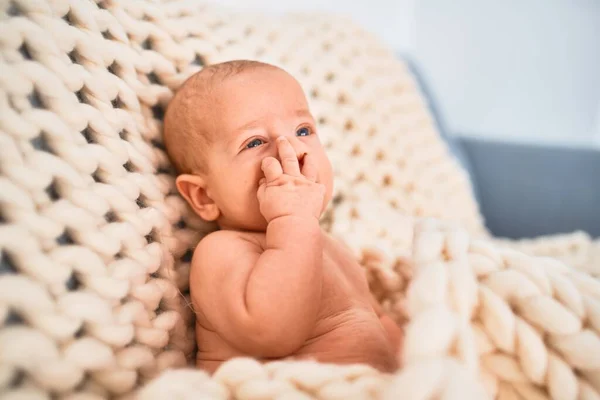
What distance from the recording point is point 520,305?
1.22 ft

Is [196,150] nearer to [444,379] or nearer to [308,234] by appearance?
[308,234]

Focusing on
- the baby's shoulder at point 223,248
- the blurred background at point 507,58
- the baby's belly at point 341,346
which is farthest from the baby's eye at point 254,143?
the blurred background at point 507,58

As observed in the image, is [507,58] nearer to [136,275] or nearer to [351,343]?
[351,343]

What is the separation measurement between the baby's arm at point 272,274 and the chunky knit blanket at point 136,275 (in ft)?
0.18

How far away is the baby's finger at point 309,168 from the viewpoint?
1.73 ft

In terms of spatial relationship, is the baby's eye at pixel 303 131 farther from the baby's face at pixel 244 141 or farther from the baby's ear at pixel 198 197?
the baby's ear at pixel 198 197

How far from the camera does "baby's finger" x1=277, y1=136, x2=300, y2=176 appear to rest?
509mm

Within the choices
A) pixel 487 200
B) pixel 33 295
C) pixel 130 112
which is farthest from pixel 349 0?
pixel 33 295

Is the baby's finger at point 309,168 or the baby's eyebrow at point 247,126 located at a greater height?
the baby's eyebrow at point 247,126

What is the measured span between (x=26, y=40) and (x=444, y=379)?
436mm

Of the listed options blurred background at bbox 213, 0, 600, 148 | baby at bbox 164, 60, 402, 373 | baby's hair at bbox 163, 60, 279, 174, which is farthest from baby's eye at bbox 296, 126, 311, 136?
blurred background at bbox 213, 0, 600, 148

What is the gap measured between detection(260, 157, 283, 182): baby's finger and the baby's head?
0.02m

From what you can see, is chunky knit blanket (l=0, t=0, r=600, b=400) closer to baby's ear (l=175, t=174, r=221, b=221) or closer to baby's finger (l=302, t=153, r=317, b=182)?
baby's ear (l=175, t=174, r=221, b=221)

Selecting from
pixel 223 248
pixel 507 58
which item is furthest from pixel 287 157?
pixel 507 58
